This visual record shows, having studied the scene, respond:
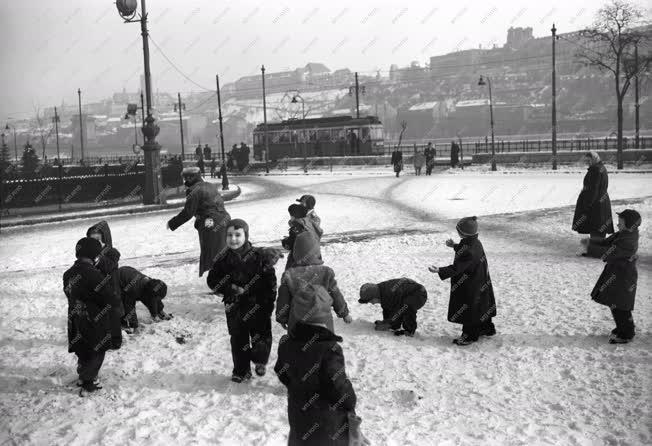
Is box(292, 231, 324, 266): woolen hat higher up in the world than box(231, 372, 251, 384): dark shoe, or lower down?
higher up

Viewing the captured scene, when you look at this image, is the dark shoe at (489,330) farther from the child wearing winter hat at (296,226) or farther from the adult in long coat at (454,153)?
the adult in long coat at (454,153)

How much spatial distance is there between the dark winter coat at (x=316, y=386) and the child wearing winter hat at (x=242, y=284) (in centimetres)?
A: 166

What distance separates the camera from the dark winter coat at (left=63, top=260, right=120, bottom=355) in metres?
4.82

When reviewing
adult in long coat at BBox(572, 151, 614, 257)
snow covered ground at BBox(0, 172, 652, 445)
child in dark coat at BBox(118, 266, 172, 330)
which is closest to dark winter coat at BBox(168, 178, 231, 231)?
child in dark coat at BBox(118, 266, 172, 330)

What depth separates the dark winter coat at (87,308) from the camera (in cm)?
482

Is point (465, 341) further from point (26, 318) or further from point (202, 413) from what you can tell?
point (26, 318)

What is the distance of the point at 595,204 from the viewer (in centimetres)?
930

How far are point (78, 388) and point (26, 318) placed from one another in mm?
2563

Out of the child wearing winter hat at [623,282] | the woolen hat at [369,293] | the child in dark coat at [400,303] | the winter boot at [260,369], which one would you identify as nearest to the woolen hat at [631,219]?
the child wearing winter hat at [623,282]

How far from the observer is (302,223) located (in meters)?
5.88

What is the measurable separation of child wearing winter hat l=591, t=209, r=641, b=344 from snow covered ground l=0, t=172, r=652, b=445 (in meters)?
0.21

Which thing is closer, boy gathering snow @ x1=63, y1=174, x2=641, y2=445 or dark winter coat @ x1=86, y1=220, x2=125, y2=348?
boy gathering snow @ x1=63, y1=174, x2=641, y2=445

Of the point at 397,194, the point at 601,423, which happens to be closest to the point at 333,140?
the point at 397,194

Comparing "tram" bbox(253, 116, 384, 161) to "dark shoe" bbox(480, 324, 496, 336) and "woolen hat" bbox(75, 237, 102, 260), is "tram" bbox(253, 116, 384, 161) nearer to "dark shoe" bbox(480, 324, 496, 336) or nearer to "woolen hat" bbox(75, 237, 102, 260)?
"dark shoe" bbox(480, 324, 496, 336)
